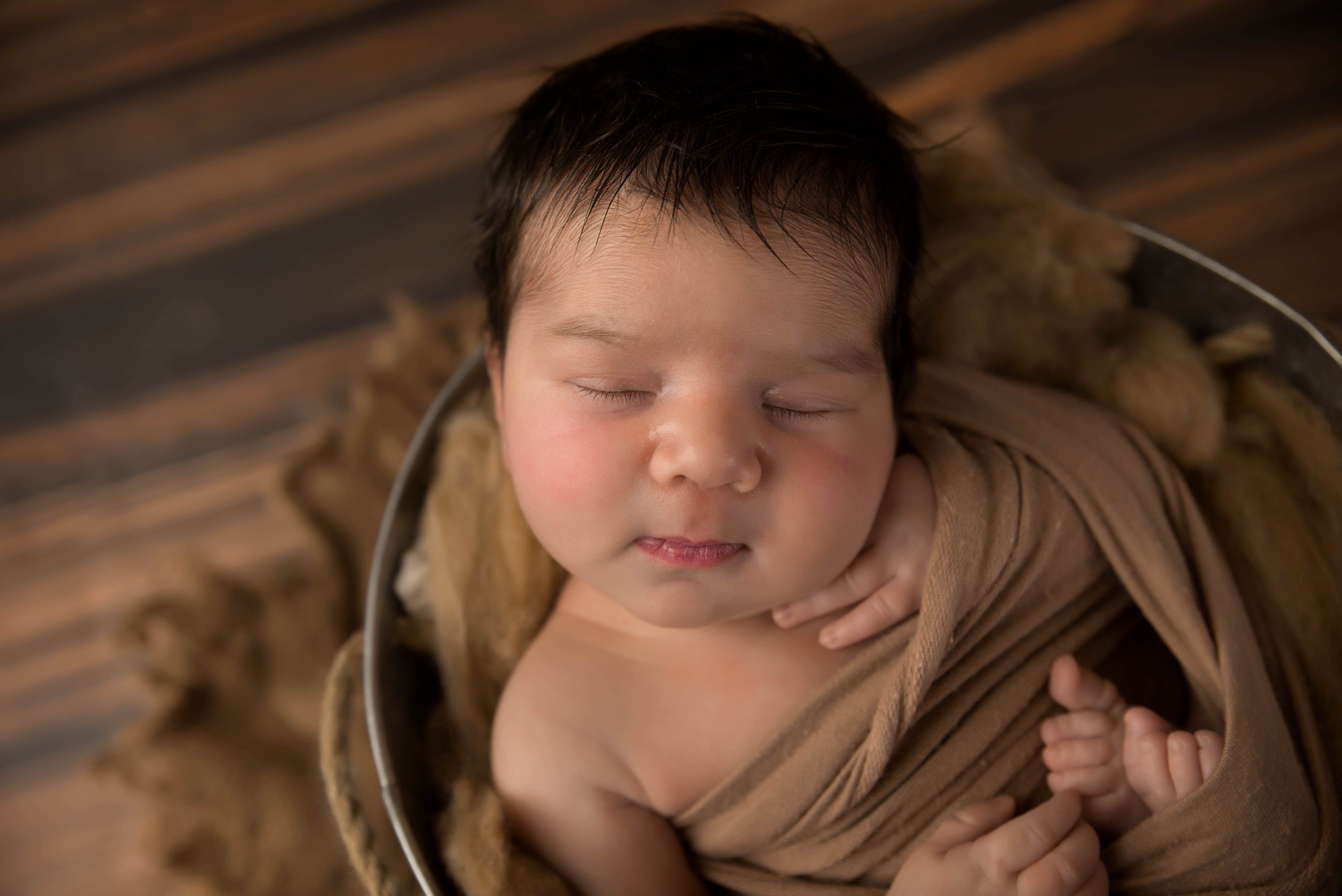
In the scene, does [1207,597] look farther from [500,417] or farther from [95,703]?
[95,703]

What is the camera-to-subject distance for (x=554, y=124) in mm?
807

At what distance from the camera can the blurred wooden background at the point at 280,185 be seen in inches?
53.1

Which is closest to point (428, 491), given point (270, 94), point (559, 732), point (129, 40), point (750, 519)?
point (559, 732)

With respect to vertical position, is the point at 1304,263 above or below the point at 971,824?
above

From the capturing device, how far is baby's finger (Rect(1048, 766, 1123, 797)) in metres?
0.85

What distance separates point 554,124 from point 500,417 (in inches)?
9.7

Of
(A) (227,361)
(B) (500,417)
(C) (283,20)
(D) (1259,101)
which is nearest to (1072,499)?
(B) (500,417)

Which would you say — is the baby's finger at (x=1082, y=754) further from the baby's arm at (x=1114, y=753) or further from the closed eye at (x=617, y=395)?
the closed eye at (x=617, y=395)

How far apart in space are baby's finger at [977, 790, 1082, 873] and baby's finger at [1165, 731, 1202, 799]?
8cm

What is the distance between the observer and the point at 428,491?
1031mm

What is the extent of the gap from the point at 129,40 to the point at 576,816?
54.5 inches

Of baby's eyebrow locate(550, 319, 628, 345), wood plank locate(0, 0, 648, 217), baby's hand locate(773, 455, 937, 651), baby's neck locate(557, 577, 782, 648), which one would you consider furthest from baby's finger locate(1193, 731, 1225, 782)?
wood plank locate(0, 0, 648, 217)

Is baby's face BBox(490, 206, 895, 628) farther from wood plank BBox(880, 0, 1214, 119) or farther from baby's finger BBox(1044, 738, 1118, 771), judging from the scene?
wood plank BBox(880, 0, 1214, 119)

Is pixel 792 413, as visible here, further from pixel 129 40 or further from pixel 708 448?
pixel 129 40
